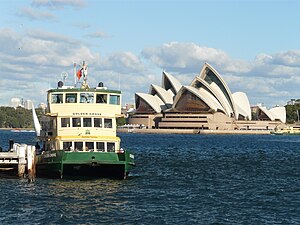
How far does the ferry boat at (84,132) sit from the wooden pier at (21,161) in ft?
2.65

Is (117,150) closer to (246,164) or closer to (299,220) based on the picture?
(299,220)

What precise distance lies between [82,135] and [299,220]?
603 inches

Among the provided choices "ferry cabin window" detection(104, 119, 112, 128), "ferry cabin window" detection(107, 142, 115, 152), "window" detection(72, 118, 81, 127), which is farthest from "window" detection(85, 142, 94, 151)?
"ferry cabin window" detection(104, 119, 112, 128)

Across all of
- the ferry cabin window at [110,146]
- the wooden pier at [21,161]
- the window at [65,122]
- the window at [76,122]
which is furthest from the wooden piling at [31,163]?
the ferry cabin window at [110,146]

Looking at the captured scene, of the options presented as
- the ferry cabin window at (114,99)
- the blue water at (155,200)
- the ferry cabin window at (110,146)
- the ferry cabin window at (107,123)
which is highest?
the ferry cabin window at (114,99)

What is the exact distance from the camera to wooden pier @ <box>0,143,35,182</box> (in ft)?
130

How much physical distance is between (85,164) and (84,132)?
108 inches

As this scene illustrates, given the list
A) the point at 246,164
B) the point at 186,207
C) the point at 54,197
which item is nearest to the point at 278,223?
the point at 186,207

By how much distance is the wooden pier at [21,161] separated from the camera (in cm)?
3966

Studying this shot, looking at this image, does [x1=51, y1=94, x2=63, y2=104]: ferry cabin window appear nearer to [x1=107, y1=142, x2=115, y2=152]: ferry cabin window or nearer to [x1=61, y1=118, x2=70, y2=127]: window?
[x1=61, y1=118, x2=70, y2=127]: window

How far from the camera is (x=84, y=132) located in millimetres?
39125

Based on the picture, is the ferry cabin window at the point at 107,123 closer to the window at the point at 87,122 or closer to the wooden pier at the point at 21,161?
the window at the point at 87,122

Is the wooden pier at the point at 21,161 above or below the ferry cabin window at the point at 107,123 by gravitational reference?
below

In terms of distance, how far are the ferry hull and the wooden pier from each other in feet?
2.67
